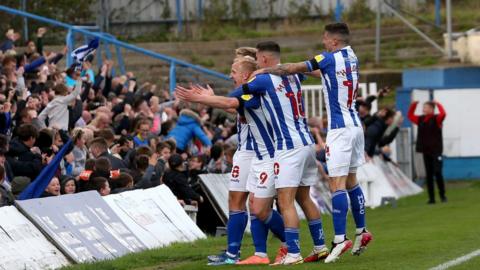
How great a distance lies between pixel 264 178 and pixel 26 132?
421 cm

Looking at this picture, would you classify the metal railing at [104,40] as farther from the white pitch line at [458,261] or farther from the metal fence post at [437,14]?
the white pitch line at [458,261]

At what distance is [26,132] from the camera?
1689 cm

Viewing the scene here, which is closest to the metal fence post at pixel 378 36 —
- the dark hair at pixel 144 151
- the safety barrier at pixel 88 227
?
the dark hair at pixel 144 151

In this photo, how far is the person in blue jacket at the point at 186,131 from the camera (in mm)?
22875

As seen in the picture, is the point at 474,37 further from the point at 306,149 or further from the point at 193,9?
the point at 306,149

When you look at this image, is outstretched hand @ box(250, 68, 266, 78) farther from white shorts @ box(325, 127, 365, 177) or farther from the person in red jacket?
the person in red jacket

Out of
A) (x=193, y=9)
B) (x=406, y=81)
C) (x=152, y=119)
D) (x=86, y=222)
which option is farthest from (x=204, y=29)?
(x=86, y=222)

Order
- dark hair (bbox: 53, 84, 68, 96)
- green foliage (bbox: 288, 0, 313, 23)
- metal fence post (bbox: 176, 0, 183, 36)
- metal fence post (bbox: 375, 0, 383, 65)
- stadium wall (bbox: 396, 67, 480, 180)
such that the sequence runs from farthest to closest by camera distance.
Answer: green foliage (bbox: 288, 0, 313, 23) < metal fence post (bbox: 176, 0, 183, 36) < metal fence post (bbox: 375, 0, 383, 65) < stadium wall (bbox: 396, 67, 480, 180) < dark hair (bbox: 53, 84, 68, 96)

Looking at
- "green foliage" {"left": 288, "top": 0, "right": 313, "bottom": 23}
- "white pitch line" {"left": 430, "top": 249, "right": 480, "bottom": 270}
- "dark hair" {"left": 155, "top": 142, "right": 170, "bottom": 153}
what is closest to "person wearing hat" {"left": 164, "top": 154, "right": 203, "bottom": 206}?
"dark hair" {"left": 155, "top": 142, "right": 170, "bottom": 153}

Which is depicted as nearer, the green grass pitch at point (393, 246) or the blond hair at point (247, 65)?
the green grass pitch at point (393, 246)

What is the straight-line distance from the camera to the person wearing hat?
1916 cm

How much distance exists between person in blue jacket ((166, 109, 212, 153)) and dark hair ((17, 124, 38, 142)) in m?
6.03

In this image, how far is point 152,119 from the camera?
→ 23.7 meters

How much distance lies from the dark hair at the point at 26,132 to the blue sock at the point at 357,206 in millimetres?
4518
